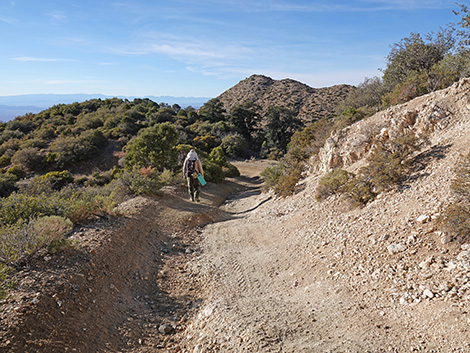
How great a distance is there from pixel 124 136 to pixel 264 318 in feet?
115

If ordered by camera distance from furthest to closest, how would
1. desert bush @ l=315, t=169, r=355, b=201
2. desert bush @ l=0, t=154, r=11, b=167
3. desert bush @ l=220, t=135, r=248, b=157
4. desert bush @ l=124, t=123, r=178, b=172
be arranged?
desert bush @ l=220, t=135, r=248, b=157
desert bush @ l=0, t=154, r=11, b=167
desert bush @ l=124, t=123, r=178, b=172
desert bush @ l=315, t=169, r=355, b=201

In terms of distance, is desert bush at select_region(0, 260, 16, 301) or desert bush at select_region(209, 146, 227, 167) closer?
desert bush at select_region(0, 260, 16, 301)

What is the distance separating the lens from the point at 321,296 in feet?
15.5

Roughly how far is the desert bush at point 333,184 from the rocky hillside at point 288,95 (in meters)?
49.1

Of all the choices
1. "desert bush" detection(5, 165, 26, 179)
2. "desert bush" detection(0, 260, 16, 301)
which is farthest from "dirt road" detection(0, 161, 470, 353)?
"desert bush" detection(5, 165, 26, 179)

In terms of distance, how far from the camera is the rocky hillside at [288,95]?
62.4 meters

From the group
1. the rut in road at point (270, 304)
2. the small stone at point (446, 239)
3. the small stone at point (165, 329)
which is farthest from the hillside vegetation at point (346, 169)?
the small stone at point (165, 329)

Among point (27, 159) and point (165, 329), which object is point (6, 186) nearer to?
point (27, 159)

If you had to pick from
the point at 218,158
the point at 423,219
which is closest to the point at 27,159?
the point at 218,158

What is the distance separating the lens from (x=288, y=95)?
73.1 meters

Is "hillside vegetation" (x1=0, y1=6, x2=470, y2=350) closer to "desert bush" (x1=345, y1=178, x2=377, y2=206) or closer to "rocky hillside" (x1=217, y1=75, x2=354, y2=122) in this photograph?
"desert bush" (x1=345, y1=178, x2=377, y2=206)

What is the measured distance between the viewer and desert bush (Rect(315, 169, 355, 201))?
8602mm

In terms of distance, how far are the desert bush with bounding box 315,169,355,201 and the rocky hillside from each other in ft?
161

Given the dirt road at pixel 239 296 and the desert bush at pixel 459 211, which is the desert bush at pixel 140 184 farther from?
the desert bush at pixel 459 211
